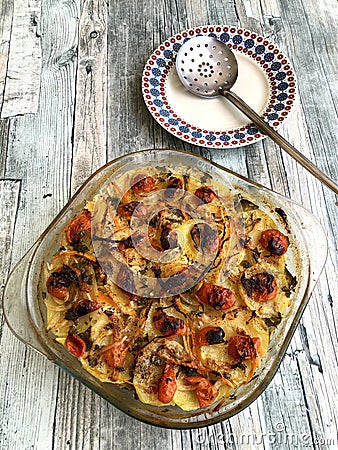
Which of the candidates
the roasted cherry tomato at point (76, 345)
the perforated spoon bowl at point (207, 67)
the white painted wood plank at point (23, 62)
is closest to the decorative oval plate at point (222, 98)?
the perforated spoon bowl at point (207, 67)

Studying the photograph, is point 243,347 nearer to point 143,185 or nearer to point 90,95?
point 143,185

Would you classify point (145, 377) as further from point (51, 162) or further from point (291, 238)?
point (51, 162)

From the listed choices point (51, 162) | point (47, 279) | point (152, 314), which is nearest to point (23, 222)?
point (51, 162)

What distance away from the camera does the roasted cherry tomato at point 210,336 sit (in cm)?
178

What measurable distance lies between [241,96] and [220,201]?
82 centimetres

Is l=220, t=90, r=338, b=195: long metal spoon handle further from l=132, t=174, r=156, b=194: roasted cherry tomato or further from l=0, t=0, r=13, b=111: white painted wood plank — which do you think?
l=0, t=0, r=13, b=111: white painted wood plank

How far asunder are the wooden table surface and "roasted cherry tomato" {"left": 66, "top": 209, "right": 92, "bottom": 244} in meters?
0.40

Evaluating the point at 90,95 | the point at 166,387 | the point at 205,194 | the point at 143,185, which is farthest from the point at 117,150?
the point at 166,387

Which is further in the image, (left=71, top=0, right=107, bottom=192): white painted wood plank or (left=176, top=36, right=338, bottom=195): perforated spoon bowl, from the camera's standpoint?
(left=176, top=36, right=338, bottom=195): perforated spoon bowl

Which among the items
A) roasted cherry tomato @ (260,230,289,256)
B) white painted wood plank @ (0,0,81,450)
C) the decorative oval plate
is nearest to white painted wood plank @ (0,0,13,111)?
white painted wood plank @ (0,0,81,450)

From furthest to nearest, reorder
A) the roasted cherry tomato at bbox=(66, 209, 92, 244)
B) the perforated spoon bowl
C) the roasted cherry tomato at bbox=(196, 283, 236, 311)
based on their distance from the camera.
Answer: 1. the perforated spoon bowl
2. the roasted cherry tomato at bbox=(66, 209, 92, 244)
3. the roasted cherry tomato at bbox=(196, 283, 236, 311)

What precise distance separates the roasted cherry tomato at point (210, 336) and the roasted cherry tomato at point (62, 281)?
453mm

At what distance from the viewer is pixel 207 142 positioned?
97.1 inches

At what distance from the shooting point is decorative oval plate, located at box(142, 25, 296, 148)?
2508 mm
